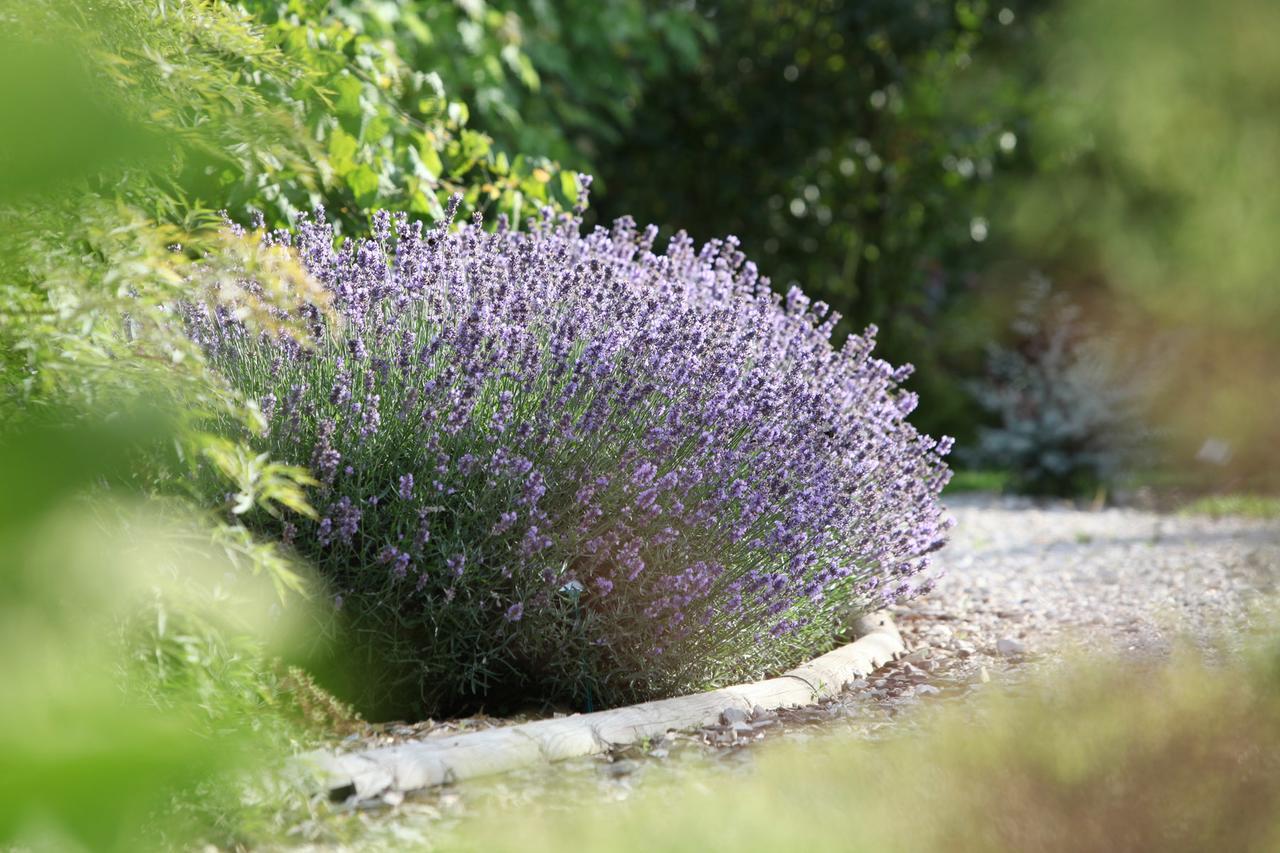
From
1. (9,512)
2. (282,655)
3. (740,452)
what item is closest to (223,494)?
(282,655)

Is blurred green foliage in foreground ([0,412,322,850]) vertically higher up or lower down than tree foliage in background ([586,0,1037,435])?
lower down

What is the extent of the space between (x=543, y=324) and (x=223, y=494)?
94 centimetres

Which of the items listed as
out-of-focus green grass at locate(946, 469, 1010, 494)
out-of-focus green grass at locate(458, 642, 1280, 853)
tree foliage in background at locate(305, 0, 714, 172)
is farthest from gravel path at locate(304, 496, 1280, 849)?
tree foliage in background at locate(305, 0, 714, 172)

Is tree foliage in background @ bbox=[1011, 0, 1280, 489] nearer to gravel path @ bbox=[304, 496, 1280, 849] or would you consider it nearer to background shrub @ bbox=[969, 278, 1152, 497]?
gravel path @ bbox=[304, 496, 1280, 849]

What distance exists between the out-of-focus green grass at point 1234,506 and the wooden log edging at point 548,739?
191 inches

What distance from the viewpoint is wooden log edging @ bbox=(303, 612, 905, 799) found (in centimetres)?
237

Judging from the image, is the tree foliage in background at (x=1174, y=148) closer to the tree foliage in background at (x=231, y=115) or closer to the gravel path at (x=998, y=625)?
the tree foliage in background at (x=231, y=115)

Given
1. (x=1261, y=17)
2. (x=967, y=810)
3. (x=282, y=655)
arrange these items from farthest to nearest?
(x=282, y=655), (x=967, y=810), (x=1261, y=17)

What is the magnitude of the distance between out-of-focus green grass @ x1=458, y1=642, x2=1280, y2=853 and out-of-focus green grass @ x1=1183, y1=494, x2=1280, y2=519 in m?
5.42

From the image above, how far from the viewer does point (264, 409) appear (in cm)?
283

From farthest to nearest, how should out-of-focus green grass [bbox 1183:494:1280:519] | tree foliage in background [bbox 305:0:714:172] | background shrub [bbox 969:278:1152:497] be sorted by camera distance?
background shrub [bbox 969:278:1152:497]
out-of-focus green grass [bbox 1183:494:1280:519]
tree foliage in background [bbox 305:0:714:172]

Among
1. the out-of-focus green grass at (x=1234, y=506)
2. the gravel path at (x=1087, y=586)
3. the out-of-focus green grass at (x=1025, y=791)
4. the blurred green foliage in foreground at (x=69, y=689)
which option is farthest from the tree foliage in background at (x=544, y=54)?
the blurred green foliage in foreground at (x=69, y=689)

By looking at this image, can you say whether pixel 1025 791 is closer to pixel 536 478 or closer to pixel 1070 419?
pixel 536 478

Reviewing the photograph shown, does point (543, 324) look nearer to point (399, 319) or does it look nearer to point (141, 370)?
point (399, 319)
